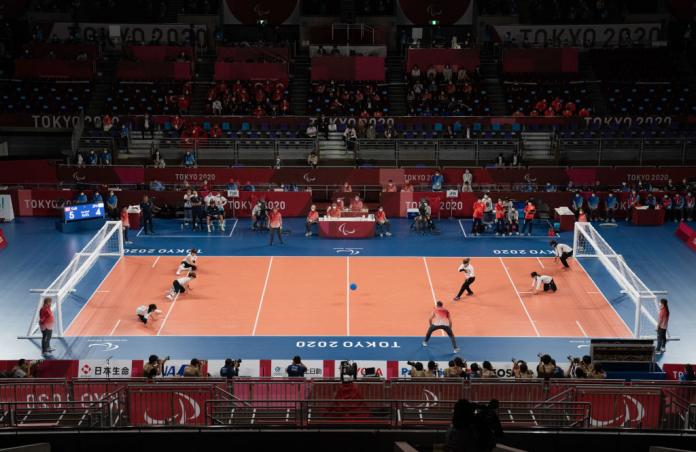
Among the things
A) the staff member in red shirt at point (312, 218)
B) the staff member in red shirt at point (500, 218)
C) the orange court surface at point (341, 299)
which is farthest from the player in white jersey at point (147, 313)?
the staff member in red shirt at point (500, 218)

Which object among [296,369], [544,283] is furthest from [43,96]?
[296,369]

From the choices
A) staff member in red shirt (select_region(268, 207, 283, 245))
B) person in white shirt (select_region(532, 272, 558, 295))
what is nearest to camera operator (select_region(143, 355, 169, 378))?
person in white shirt (select_region(532, 272, 558, 295))

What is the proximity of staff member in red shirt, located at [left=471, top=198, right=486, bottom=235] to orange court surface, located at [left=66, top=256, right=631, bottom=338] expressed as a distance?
3628 millimetres

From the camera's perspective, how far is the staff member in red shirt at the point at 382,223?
37125 millimetres

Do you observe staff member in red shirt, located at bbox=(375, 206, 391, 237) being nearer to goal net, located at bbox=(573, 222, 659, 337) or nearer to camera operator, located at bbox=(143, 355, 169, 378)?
goal net, located at bbox=(573, 222, 659, 337)

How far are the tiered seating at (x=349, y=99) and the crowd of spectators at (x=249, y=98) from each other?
168cm

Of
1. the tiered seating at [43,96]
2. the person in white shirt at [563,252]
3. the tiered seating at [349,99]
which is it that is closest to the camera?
the person in white shirt at [563,252]

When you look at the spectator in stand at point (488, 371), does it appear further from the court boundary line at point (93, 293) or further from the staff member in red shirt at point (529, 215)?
the staff member in red shirt at point (529, 215)

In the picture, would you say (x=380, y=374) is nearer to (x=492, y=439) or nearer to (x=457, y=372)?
(x=457, y=372)

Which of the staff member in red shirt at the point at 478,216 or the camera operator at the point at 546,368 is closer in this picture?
the camera operator at the point at 546,368

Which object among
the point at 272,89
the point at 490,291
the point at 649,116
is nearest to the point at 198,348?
the point at 490,291

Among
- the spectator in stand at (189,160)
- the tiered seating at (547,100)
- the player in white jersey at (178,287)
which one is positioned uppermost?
the tiered seating at (547,100)

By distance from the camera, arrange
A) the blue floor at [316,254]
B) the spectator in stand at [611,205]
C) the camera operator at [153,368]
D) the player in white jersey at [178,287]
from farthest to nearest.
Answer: the spectator in stand at [611,205] → the player in white jersey at [178,287] → the blue floor at [316,254] → the camera operator at [153,368]

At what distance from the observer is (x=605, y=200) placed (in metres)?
40.1
